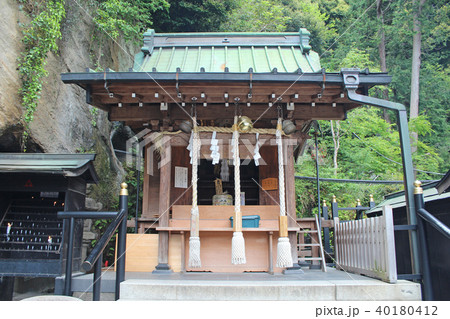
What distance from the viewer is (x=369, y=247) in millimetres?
4867

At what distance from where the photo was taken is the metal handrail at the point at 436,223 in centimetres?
356

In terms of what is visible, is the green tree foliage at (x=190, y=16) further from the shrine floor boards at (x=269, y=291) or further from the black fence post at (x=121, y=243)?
the shrine floor boards at (x=269, y=291)

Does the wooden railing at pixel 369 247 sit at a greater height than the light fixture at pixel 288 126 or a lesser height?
A: lesser

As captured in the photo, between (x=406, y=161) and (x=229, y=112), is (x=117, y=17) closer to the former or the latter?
(x=229, y=112)

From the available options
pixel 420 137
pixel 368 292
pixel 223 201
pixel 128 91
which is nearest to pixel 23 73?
pixel 128 91

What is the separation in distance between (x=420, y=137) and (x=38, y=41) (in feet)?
60.0

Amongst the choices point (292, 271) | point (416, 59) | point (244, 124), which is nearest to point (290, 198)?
point (292, 271)

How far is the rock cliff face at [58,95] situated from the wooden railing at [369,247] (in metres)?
7.38

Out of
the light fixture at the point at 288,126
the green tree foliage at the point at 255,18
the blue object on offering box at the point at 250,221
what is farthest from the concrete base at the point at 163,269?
the green tree foliage at the point at 255,18

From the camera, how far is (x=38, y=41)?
7984 millimetres

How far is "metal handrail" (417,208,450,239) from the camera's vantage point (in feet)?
11.7

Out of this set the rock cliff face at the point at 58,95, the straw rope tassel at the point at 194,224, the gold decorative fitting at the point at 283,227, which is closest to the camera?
the straw rope tassel at the point at 194,224

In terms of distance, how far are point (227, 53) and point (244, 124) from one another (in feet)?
6.52

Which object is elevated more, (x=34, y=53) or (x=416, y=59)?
(x=416, y=59)
